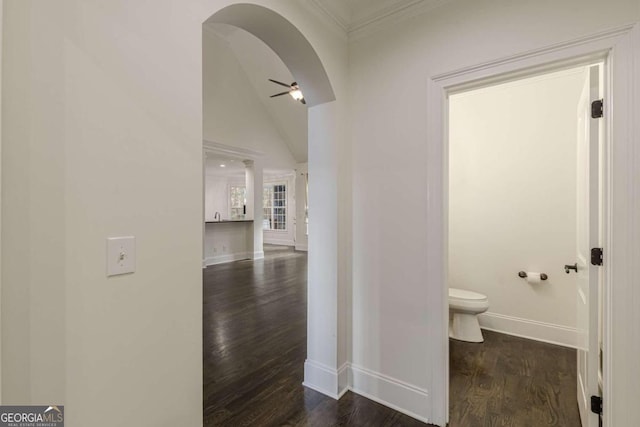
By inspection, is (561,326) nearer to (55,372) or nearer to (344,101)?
(344,101)

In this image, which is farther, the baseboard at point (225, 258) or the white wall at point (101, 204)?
the baseboard at point (225, 258)

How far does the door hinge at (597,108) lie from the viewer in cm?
140

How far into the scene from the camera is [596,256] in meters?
1.42

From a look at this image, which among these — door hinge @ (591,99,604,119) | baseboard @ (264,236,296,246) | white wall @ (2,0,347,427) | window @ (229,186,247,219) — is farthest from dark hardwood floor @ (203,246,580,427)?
window @ (229,186,247,219)

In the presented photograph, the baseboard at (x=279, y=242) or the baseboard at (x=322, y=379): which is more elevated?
the baseboard at (x=279, y=242)

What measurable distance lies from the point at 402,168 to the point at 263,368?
1.90 metres

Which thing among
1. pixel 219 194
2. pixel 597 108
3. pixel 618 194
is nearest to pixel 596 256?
pixel 618 194

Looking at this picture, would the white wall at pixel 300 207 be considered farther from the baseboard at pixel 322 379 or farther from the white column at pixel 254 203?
the baseboard at pixel 322 379

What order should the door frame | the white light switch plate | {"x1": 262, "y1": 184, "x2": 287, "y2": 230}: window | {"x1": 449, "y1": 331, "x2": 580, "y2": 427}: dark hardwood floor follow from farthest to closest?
{"x1": 262, "y1": 184, "x2": 287, "y2": 230}: window → {"x1": 449, "y1": 331, "x2": 580, "y2": 427}: dark hardwood floor → the door frame → the white light switch plate

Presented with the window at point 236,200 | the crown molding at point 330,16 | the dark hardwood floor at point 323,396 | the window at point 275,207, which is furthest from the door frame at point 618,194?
the window at point 236,200

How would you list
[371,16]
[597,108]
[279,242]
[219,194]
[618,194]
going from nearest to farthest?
[618,194]
[597,108]
[371,16]
[279,242]
[219,194]

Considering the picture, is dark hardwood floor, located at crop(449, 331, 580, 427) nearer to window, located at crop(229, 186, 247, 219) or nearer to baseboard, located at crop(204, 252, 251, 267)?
baseboard, located at crop(204, 252, 251, 267)

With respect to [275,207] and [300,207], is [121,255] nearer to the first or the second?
[300,207]

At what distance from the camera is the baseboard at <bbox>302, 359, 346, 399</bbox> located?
6.49 ft
